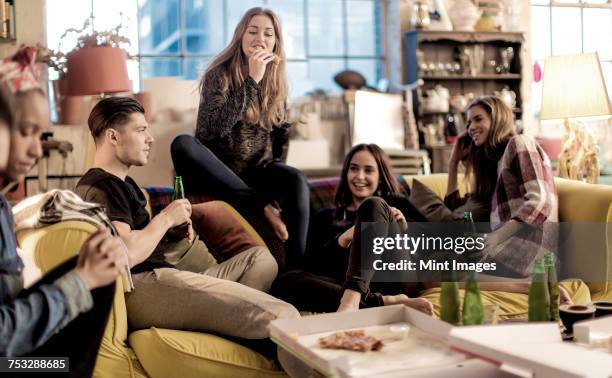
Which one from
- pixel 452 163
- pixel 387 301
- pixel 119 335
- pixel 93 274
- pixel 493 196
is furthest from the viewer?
pixel 452 163

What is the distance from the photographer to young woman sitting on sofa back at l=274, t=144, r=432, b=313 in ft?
8.80

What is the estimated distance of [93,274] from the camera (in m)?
1.42

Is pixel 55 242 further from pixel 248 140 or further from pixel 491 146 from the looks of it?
pixel 491 146

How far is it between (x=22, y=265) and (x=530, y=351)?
3.31 feet

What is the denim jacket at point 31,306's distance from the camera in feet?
4.44

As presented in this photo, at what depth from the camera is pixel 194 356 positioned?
93.5 inches

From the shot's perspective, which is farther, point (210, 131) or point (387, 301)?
point (210, 131)

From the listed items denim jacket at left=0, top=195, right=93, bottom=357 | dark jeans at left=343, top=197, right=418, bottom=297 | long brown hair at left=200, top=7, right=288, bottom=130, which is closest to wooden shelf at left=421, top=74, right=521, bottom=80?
long brown hair at left=200, top=7, right=288, bottom=130

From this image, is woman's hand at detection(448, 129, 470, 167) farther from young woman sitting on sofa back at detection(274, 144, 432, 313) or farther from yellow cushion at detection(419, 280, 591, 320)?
yellow cushion at detection(419, 280, 591, 320)

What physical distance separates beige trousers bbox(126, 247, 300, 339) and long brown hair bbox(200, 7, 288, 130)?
102cm

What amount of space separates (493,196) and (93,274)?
222 centimetres

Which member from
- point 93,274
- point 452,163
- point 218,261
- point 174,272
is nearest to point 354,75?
point 452,163

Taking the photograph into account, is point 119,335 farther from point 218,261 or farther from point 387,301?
point 387,301

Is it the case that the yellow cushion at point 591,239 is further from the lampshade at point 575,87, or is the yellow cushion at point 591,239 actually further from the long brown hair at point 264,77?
the long brown hair at point 264,77
